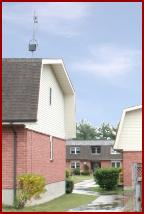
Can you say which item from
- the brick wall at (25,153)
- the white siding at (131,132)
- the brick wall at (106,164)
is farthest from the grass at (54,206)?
the brick wall at (106,164)

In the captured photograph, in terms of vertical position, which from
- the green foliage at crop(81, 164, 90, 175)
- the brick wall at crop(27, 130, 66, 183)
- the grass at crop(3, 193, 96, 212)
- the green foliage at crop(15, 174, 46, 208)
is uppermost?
the brick wall at crop(27, 130, 66, 183)

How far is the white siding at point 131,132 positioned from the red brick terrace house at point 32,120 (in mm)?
5105

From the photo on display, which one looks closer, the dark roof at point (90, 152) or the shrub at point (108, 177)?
the shrub at point (108, 177)

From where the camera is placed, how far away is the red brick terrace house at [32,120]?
20.8 m

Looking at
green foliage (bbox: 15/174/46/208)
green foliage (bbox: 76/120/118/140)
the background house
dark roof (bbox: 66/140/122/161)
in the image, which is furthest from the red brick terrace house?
green foliage (bbox: 76/120/118/140)

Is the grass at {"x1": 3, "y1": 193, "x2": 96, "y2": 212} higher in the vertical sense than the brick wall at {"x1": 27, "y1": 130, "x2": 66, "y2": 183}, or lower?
lower

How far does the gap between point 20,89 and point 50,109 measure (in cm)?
465

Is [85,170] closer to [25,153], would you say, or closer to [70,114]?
[70,114]

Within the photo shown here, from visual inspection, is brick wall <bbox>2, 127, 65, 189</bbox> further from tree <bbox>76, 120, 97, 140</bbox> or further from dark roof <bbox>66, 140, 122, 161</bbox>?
tree <bbox>76, 120, 97, 140</bbox>

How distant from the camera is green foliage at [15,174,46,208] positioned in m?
19.9

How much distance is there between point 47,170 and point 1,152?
6049 mm

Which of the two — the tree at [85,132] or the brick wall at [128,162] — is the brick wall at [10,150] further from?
the tree at [85,132]

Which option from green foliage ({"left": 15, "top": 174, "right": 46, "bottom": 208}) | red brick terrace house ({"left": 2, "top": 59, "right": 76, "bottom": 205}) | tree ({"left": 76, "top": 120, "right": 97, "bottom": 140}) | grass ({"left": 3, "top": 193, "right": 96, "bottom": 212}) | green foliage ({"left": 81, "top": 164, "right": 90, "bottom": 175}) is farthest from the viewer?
tree ({"left": 76, "top": 120, "right": 97, "bottom": 140})

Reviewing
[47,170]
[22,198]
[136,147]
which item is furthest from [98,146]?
[22,198]
